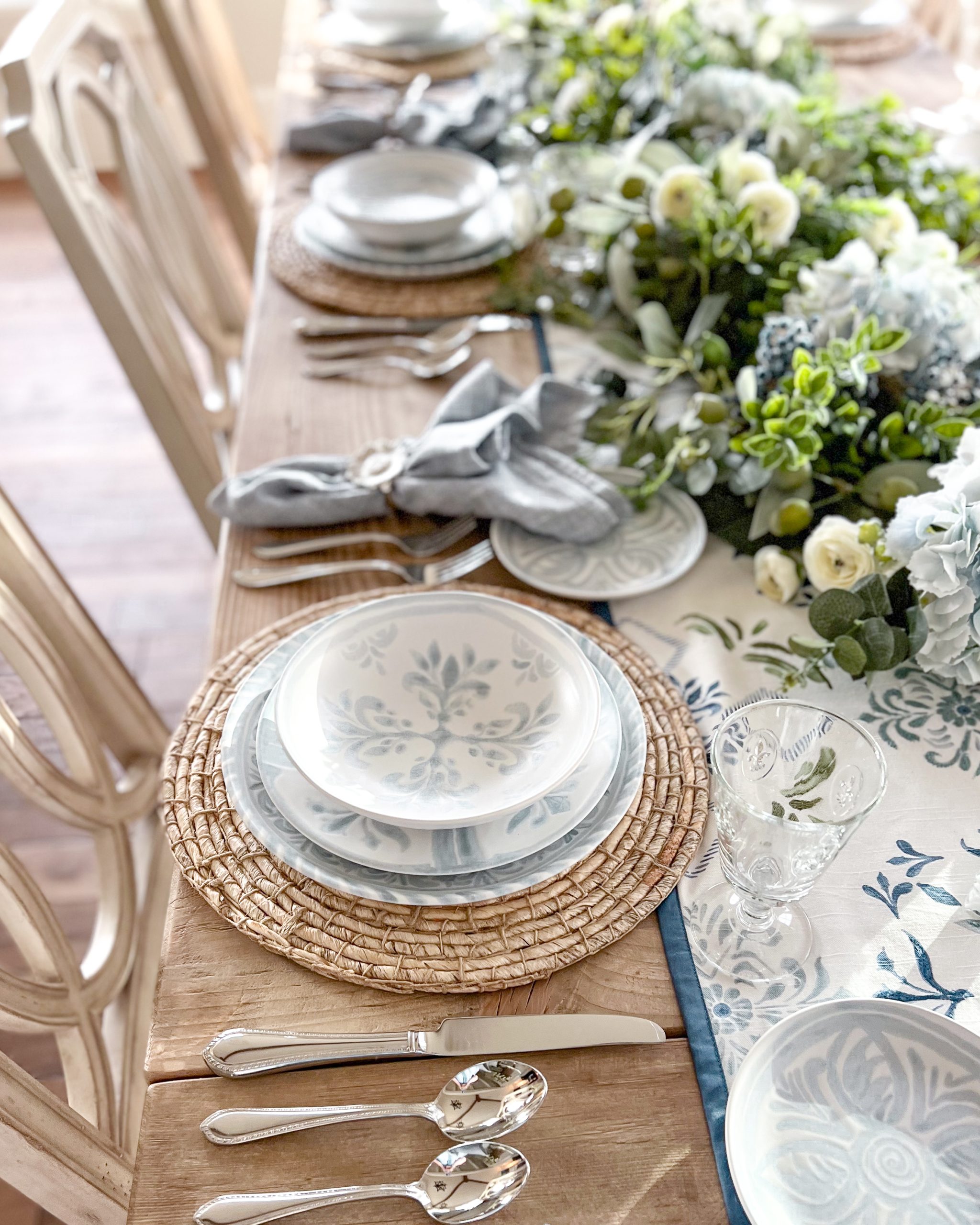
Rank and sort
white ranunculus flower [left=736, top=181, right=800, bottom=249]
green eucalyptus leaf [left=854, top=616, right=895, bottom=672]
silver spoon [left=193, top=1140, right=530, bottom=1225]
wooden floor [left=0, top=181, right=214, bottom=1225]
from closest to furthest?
1. silver spoon [left=193, top=1140, right=530, bottom=1225]
2. green eucalyptus leaf [left=854, top=616, right=895, bottom=672]
3. white ranunculus flower [left=736, top=181, right=800, bottom=249]
4. wooden floor [left=0, top=181, right=214, bottom=1225]

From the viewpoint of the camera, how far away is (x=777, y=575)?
2.71 feet

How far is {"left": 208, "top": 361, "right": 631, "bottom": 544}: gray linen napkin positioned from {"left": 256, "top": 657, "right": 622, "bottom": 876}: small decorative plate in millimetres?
249

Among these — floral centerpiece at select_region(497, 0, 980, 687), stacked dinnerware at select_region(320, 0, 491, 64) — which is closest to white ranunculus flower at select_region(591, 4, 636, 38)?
floral centerpiece at select_region(497, 0, 980, 687)

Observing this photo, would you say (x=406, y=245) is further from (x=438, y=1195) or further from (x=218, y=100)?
(x=438, y=1195)

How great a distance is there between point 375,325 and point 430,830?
693 mm

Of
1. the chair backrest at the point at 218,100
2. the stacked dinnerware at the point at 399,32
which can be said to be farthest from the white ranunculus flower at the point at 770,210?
the chair backrest at the point at 218,100

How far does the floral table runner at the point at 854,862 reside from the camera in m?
0.58

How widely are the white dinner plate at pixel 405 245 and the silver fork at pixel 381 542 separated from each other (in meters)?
0.46

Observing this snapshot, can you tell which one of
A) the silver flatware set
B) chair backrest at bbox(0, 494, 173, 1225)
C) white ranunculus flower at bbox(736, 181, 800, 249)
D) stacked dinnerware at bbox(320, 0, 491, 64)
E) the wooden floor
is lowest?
the wooden floor

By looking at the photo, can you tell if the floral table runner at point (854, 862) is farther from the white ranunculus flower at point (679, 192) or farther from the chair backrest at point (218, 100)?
the chair backrest at point (218, 100)

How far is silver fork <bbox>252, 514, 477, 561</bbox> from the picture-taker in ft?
2.88

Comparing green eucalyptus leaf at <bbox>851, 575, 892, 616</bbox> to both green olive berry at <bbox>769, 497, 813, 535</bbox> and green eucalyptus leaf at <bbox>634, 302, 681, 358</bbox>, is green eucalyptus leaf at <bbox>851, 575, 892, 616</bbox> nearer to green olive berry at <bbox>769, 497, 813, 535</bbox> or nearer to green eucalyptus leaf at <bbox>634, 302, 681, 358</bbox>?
green olive berry at <bbox>769, 497, 813, 535</bbox>

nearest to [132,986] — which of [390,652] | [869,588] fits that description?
[390,652]

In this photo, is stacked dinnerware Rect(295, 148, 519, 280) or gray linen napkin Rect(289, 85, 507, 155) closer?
stacked dinnerware Rect(295, 148, 519, 280)
